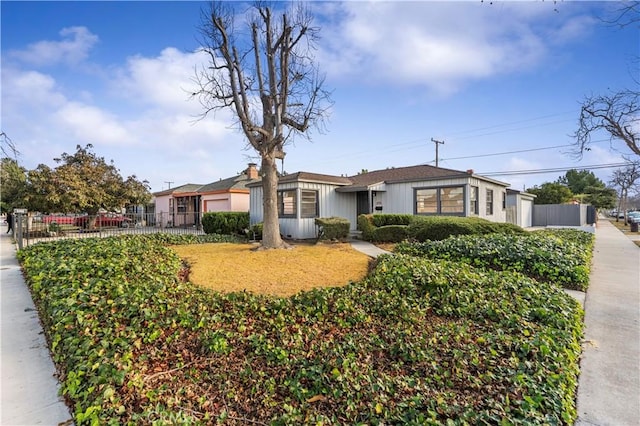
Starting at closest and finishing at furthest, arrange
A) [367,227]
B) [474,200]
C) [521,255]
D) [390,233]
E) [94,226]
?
[521,255] < [390,233] < [367,227] < [474,200] < [94,226]

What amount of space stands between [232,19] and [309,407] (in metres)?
10.2

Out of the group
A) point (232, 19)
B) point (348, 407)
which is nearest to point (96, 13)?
point (232, 19)

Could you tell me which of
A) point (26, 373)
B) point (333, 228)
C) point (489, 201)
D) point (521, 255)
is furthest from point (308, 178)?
point (26, 373)

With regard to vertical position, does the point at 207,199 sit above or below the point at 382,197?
above

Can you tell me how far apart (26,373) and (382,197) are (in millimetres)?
13367

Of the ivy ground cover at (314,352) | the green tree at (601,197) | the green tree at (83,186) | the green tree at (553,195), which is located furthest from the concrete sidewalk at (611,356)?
the green tree at (601,197)

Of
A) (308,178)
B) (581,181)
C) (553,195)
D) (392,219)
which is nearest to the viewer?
(392,219)

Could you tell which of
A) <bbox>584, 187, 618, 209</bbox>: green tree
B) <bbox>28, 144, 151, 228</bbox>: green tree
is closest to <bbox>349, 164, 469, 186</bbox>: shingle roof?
<bbox>28, 144, 151, 228</bbox>: green tree

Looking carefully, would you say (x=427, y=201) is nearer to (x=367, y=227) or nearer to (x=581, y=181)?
(x=367, y=227)

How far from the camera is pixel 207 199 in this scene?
71.7 feet

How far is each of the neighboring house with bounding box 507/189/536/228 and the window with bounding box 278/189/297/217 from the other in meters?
14.4

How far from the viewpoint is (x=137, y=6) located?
6914 mm

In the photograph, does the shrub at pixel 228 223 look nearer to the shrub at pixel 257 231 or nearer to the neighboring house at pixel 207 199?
the shrub at pixel 257 231

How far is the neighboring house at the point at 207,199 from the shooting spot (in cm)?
2027
